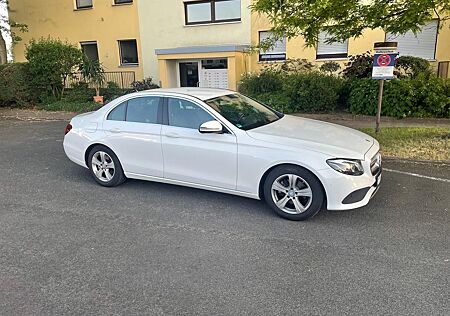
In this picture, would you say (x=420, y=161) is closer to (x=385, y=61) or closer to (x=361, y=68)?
(x=385, y=61)

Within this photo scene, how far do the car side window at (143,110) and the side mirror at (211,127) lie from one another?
889mm

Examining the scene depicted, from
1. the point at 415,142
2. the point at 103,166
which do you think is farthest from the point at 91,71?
the point at 415,142

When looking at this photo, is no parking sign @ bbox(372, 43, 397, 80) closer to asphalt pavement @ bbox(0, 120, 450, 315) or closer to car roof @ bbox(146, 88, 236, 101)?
asphalt pavement @ bbox(0, 120, 450, 315)

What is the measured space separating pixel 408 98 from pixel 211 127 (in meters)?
7.69

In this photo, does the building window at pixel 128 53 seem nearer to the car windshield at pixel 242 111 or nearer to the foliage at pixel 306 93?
the foliage at pixel 306 93

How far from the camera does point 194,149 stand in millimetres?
4527

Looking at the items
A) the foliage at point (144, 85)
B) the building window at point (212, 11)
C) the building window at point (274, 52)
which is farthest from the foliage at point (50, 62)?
the building window at point (274, 52)

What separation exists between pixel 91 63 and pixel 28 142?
721 centimetres

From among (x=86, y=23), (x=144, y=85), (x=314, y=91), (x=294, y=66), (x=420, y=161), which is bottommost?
(x=420, y=161)

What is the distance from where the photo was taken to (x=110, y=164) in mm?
5285

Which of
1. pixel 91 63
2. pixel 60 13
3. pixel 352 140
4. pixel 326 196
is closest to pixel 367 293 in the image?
pixel 326 196

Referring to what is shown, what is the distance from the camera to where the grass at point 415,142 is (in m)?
6.51

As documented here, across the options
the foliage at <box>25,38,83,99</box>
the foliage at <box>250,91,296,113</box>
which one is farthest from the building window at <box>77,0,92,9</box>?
the foliage at <box>250,91,296,113</box>

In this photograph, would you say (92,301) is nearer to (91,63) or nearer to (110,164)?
(110,164)
